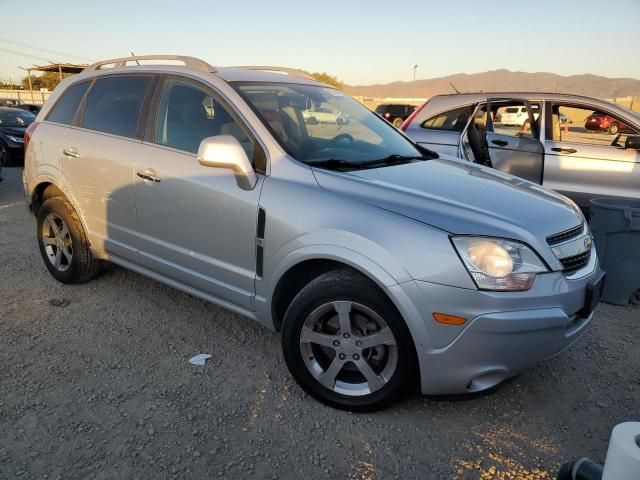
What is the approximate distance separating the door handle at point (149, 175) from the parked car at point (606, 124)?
5299 millimetres

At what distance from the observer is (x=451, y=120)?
667 centimetres

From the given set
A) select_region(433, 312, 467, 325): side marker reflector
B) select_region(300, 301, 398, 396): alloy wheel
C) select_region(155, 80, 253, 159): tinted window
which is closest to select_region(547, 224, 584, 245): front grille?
select_region(433, 312, 467, 325): side marker reflector

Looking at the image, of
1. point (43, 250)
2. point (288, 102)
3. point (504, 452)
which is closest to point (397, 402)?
point (504, 452)

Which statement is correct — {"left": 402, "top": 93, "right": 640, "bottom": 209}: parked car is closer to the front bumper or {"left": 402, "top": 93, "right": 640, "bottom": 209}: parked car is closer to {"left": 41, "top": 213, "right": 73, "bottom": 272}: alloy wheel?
the front bumper

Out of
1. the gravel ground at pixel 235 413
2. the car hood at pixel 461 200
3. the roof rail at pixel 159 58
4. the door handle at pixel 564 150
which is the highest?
the roof rail at pixel 159 58

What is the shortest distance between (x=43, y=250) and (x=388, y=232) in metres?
3.50

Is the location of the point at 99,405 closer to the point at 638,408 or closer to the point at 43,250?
the point at 43,250

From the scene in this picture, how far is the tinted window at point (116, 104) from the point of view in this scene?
3697 millimetres

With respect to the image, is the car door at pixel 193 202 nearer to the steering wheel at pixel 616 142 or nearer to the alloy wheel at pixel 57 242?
the alloy wheel at pixel 57 242

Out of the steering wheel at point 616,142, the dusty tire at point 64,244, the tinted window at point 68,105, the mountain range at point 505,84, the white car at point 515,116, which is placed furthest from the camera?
the mountain range at point 505,84

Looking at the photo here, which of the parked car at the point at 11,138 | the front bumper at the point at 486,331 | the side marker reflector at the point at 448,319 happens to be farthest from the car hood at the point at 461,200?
the parked car at the point at 11,138

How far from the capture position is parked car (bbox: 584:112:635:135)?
598 cm

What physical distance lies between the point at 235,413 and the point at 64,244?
251 cm

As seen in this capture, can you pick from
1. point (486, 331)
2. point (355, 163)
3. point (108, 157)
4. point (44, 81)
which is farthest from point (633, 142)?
point (44, 81)
